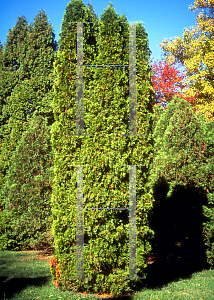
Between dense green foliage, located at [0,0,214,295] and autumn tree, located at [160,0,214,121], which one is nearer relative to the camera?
dense green foliage, located at [0,0,214,295]

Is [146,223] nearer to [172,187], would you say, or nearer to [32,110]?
[172,187]

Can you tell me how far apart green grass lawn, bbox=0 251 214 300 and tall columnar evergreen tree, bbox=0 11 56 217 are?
3.31m

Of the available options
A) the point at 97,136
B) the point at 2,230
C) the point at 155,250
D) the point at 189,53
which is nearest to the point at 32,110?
the point at 2,230

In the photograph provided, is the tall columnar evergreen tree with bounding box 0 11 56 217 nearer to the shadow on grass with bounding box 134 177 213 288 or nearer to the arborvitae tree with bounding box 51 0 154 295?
the arborvitae tree with bounding box 51 0 154 295

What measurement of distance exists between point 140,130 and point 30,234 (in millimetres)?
4829

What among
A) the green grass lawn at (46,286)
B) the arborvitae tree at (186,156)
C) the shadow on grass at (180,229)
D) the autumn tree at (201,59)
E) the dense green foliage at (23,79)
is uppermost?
the autumn tree at (201,59)

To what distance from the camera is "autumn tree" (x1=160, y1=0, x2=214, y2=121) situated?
1600cm

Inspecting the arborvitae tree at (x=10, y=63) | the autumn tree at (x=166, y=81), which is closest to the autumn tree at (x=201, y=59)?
the autumn tree at (x=166, y=81)

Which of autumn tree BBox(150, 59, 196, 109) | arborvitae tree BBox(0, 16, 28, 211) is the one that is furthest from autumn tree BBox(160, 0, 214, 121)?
arborvitae tree BBox(0, 16, 28, 211)

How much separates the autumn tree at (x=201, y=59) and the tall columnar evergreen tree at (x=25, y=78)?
32.0 ft

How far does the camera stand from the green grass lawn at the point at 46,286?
418 centimetres

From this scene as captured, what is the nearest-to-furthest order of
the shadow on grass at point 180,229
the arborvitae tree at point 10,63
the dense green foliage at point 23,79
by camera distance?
the shadow on grass at point 180,229 < the dense green foliage at point 23,79 < the arborvitae tree at point 10,63

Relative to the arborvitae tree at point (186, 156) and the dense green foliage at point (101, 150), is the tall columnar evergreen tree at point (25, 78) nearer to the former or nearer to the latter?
the dense green foliage at point (101, 150)

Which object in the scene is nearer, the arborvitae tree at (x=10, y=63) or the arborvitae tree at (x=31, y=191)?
the arborvitae tree at (x=31, y=191)
